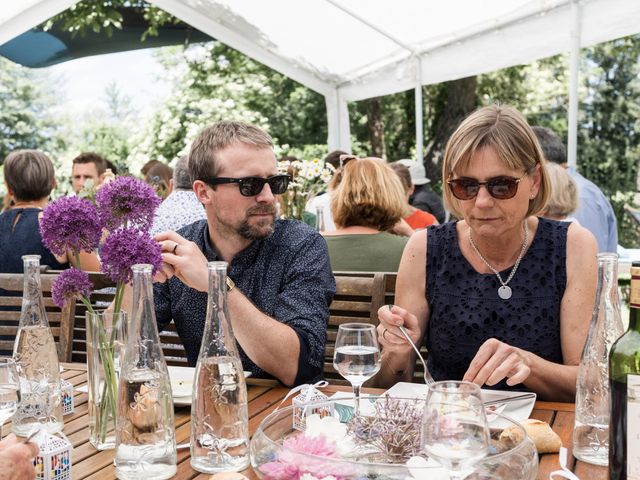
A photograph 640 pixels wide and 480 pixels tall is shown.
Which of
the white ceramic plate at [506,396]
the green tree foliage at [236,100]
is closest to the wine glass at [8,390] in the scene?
the white ceramic plate at [506,396]

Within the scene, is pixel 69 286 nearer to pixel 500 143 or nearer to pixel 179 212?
pixel 500 143

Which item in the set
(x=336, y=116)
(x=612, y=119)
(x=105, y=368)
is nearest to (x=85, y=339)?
(x=105, y=368)

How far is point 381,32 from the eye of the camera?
624 centimetres

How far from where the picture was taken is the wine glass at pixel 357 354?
139 centimetres

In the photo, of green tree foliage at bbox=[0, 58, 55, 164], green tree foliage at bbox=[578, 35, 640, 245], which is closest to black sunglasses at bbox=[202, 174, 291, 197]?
green tree foliage at bbox=[578, 35, 640, 245]

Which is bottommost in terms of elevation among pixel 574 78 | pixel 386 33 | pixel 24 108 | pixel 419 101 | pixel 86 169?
pixel 86 169

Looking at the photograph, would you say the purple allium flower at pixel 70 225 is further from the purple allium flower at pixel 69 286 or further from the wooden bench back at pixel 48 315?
the wooden bench back at pixel 48 315

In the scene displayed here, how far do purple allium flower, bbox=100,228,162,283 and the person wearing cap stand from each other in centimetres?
536

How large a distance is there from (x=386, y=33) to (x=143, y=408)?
5.51 m

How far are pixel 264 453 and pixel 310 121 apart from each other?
47.8ft

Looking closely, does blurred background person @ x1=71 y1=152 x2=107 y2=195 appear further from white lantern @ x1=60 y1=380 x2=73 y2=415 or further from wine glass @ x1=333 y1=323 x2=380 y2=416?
wine glass @ x1=333 y1=323 x2=380 y2=416

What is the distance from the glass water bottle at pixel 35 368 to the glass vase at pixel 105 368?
0.48 ft

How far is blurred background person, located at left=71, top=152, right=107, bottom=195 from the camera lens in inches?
247

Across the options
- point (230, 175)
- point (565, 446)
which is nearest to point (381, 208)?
point (230, 175)
